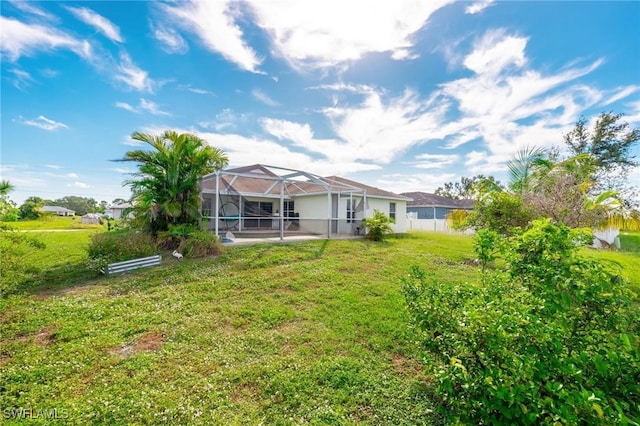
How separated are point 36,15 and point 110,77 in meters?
2.52

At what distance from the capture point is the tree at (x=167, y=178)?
30.3 feet

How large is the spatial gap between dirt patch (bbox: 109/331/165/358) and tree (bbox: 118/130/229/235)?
233 inches

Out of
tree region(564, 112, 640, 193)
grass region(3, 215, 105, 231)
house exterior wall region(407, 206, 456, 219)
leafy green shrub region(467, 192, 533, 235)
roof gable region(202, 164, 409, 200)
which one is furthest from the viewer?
house exterior wall region(407, 206, 456, 219)

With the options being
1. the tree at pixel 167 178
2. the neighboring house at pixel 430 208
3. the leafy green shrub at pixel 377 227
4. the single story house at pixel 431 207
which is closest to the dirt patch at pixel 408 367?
the tree at pixel 167 178

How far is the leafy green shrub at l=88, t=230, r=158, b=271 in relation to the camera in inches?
291

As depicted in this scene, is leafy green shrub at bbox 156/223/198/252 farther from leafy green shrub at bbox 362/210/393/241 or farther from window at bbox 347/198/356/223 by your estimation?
window at bbox 347/198/356/223

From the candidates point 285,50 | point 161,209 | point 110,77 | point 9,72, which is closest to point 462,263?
point 285,50

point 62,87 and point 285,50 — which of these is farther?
point 285,50

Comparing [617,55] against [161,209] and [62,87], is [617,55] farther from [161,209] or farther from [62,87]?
[62,87]

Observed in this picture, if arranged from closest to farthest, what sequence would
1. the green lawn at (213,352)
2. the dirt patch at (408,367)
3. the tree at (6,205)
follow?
the green lawn at (213,352) < the dirt patch at (408,367) < the tree at (6,205)

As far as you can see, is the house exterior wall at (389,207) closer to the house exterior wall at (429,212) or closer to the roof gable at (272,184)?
the roof gable at (272,184)

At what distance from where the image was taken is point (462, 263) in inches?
380

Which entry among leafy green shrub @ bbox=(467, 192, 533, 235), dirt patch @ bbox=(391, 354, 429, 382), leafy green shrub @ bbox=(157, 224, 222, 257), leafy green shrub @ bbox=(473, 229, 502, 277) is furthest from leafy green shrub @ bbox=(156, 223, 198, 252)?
leafy green shrub @ bbox=(467, 192, 533, 235)

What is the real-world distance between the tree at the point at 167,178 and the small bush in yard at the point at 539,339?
29.9 feet
